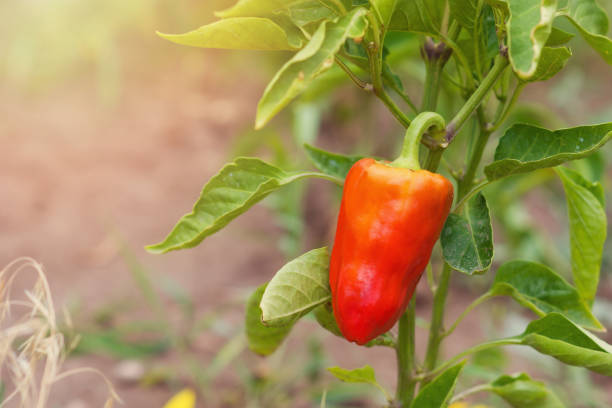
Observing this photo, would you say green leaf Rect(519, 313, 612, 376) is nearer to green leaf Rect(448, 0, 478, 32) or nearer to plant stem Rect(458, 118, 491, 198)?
plant stem Rect(458, 118, 491, 198)

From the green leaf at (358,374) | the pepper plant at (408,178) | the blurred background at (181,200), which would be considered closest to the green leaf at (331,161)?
the pepper plant at (408,178)

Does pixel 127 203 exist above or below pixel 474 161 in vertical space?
below

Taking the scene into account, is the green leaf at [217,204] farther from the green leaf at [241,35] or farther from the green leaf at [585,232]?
the green leaf at [585,232]

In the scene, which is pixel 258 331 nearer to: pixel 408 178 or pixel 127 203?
pixel 408 178

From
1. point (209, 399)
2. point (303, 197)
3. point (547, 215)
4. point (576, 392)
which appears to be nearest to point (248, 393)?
point (209, 399)

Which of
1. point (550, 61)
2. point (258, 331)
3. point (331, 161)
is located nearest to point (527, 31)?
point (550, 61)

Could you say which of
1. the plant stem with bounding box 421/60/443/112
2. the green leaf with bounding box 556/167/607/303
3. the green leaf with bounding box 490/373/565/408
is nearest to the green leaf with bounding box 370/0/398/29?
the plant stem with bounding box 421/60/443/112
